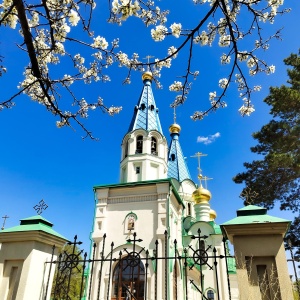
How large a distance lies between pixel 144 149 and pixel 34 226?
1352 cm

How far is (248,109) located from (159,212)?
10930 millimetres

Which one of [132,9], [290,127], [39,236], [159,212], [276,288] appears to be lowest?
[276,288]

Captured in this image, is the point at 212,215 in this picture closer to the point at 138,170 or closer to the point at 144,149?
the point at 138,170

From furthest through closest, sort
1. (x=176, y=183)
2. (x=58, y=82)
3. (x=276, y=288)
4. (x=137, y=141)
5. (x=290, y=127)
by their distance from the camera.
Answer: (x=176, y=183) < (x=137, y=141) < (x=290, y=127) < (x=58, y=82) < (x=276, y=288)

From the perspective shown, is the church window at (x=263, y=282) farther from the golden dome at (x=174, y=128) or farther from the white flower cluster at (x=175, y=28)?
the golden dome at (x=174, y=128)

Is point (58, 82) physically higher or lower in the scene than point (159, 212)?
lower

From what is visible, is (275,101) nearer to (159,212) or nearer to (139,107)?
(159,212)

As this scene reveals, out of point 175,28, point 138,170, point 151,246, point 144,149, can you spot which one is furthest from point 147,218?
point 175,28

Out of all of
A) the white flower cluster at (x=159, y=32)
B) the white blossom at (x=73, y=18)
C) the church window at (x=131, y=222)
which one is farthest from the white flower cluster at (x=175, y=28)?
the church window at (x=131, y=222)

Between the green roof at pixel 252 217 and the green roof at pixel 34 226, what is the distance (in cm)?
249

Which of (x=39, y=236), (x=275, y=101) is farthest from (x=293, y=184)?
(x=39, y=236)

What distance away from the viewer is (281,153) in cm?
1201

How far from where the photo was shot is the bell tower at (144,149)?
16.9 metres

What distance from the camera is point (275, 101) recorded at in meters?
12.1
